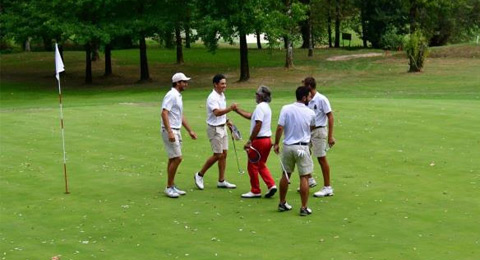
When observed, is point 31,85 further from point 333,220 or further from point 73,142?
point 333,220

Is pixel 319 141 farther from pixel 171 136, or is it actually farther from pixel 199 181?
pixel 171 136

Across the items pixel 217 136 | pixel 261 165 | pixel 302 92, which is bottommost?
pixel 261 165

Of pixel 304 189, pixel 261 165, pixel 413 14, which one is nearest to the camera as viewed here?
pixel 304 189

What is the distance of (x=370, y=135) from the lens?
21.0 metres

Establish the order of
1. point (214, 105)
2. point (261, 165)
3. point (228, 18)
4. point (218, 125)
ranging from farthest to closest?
point (228, 18) < point (218, 125) < point (214, 105) < point (261, 165)

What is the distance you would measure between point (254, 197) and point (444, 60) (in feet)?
133

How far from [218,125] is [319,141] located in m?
1.80

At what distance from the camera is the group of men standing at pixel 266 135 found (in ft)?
43.1

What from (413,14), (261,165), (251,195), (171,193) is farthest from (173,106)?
(413,14)

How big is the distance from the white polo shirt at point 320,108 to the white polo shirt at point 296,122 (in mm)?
1504

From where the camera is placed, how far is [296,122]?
43.1ft

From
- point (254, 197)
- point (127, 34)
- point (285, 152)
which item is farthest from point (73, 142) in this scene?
point (127, 34)

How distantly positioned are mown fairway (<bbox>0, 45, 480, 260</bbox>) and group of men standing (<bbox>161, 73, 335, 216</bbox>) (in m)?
0.44

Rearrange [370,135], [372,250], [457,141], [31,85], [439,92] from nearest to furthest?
[372,250] < [457,141] < [370,135] < [439,92] < [31,85]
